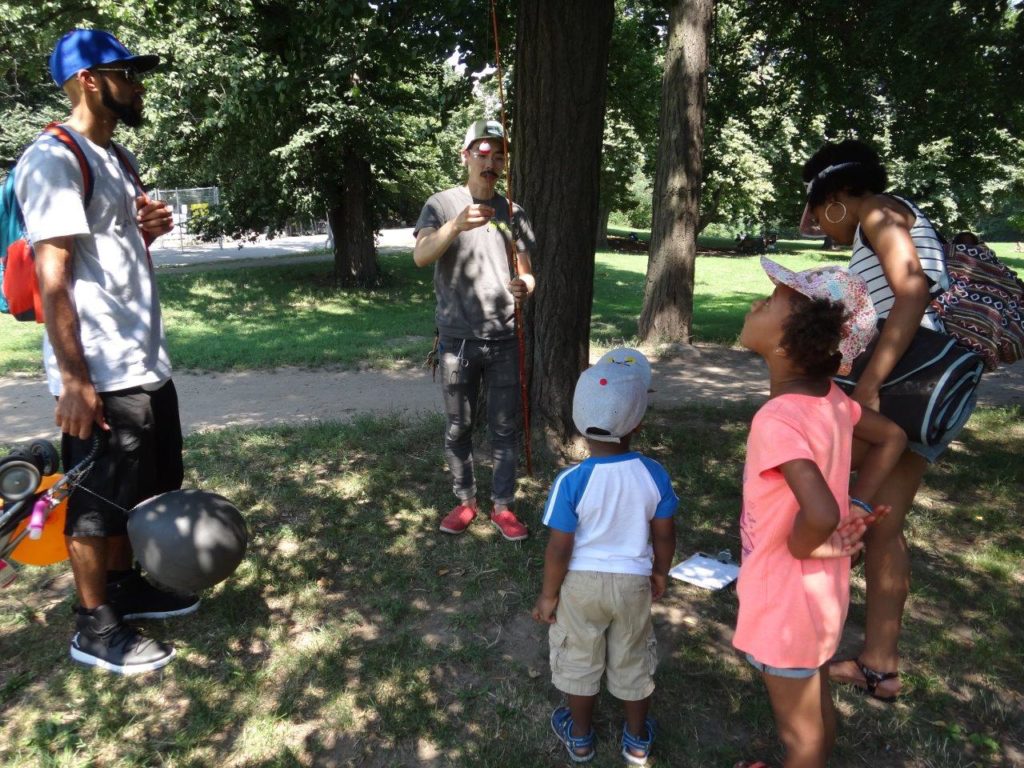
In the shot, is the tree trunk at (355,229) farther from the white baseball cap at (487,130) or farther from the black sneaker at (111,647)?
the black sneaker at (111,647)

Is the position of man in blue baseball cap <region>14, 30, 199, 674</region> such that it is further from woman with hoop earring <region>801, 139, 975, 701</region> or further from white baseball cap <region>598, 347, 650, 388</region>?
woman with hoop earring <region>801, 139, 975, 701</region>

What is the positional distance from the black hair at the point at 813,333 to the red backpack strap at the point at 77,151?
7.81 feet

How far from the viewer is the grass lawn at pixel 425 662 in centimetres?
263

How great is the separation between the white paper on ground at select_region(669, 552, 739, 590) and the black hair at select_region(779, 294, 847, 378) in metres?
1.73

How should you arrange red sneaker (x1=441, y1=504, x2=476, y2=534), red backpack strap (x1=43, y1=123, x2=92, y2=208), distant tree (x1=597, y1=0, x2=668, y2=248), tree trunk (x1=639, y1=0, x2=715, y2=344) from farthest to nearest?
1. tree trunk (x1=639, y1=0, x2=715, y2=344)
2. distant tree (x1=597, y1=0, x2=668, y2=248)
3. red sneaker (x1=441, y1=504, x2=476, y2=534)
4. red backpack strap (x1=43, y1=123, x2=92, y2=208)

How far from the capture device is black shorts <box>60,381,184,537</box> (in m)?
2.90

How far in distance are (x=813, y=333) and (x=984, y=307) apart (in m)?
1.07

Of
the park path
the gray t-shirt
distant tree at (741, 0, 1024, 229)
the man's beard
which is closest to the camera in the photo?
the man's beard

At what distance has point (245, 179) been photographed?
52.7ft

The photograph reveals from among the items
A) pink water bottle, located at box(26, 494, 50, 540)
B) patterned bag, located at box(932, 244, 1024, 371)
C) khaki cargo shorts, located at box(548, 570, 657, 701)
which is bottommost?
khaki cargo shorts, located at box(548, 570, 657, 701)

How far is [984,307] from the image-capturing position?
8.95ft

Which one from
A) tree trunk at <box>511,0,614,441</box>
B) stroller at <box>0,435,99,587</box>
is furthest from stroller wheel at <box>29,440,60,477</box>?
tree trunk at <box>511,0,614,441</box>

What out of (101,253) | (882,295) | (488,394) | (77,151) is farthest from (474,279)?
(882,295)

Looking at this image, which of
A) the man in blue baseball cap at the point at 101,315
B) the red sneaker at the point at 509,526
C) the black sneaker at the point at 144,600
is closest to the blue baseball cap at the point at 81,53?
the man in blue baseball cap at the point at 101,315
